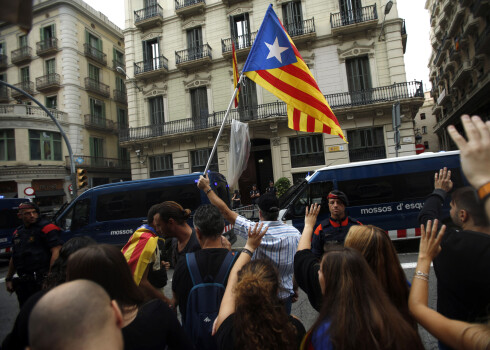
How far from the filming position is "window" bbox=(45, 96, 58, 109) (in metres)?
22.4

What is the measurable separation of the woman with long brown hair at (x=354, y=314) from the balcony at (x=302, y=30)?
16.6m

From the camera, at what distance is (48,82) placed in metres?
22.0

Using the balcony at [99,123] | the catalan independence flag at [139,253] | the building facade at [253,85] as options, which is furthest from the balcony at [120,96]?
the catalan independence flag at [139,253]

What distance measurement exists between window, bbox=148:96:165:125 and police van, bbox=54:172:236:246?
11.3 m

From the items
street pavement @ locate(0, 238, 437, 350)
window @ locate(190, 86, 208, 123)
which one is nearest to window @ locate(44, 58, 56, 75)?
window @ locate(190, 86, 208, 123)

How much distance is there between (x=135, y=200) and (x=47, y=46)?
2122cm

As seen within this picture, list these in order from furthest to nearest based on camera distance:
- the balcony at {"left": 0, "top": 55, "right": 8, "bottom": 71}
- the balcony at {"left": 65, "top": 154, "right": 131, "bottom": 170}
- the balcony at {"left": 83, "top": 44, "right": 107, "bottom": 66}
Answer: the balcony at {"left": 0, "top": 55, "right": 8, "bottom": 71} → the balcony at {"left": 83, "top": 44, "right": 107, "bottom": 66} → the balcony at {"left": 65, "top": 154, "right": 131, "bottom": 170}

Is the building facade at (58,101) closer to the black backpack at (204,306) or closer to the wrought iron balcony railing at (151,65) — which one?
the wrought iron balcony railing at (151,65)

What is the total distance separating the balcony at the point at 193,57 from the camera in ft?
57.8

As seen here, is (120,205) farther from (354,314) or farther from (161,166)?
(161,166)

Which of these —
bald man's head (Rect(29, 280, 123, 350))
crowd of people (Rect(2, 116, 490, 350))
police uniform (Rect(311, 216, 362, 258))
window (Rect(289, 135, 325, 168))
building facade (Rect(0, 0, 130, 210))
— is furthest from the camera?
building facade (Rect(0, 0, 130, 210))

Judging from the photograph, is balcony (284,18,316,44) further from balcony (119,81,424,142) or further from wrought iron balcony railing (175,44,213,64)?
wrought iron balcony railing (175,44,213,64)

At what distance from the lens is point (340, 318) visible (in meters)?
1.23

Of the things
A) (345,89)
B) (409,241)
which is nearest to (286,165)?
(345,89)
